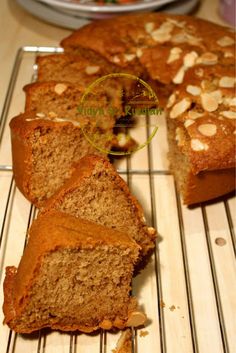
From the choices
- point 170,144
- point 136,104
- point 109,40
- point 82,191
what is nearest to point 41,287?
point 82,191

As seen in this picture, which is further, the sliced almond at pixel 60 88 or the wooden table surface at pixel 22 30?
the wooden table surface at pixel 22 30

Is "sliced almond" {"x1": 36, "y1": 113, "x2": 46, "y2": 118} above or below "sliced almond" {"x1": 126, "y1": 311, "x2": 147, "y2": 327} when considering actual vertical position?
above

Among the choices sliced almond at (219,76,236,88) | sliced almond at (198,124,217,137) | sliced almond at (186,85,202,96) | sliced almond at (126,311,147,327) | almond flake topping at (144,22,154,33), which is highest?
almond flake topping at (144,22,154,33)

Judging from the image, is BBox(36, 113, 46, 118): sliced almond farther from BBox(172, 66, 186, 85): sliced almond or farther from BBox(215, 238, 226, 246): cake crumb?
BBox(215, 238, 226, 246): cake crumb

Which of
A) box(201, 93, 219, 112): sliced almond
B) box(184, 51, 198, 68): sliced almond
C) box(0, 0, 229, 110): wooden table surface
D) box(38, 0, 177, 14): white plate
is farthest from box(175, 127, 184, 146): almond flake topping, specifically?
box(0, 0, 229, 110): wooden table surface

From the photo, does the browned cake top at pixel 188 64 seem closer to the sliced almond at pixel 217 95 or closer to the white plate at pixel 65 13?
the sliced almond at pixel 217 95

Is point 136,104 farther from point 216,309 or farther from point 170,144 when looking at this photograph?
point 216,309

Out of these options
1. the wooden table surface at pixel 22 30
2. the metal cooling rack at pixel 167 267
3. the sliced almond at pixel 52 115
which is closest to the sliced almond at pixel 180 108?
the metal cooling rack at pixel 167 267
